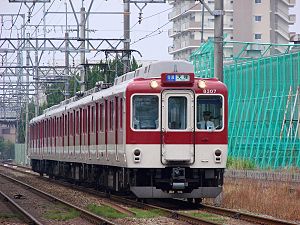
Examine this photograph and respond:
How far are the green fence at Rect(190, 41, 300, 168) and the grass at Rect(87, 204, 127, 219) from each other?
68.1 feet

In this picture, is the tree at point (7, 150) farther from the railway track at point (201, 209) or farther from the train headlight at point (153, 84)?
the train headlight at point (153, 84)

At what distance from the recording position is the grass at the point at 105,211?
19.3 meters

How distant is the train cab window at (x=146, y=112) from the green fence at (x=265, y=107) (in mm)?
20510

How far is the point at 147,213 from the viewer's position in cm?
1983

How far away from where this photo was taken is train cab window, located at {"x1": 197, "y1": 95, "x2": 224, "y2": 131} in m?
21.8

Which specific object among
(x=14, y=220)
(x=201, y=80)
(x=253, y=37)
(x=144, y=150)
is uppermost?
(x=253, y=37)

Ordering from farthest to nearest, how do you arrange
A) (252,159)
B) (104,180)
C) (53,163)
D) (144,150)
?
1. (252,159)
2. (53,163)
3. (104,180)
4. (144,150)

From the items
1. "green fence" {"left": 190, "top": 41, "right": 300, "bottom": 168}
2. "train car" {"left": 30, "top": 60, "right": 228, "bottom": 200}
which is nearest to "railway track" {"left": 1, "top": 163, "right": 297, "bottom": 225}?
"train car" {"left": 30, "top": 60, "right": 228, "bottom": 200}

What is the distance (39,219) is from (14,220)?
487 mm

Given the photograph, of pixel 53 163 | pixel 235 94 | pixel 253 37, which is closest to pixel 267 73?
pixel 235 94

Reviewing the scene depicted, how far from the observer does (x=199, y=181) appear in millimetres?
21984

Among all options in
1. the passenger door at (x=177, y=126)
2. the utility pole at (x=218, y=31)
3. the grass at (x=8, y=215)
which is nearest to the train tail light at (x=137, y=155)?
the passenger door at (x=177, y=126)

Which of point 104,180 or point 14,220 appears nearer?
point 14,220

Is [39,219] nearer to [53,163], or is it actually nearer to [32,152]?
[53,163]
